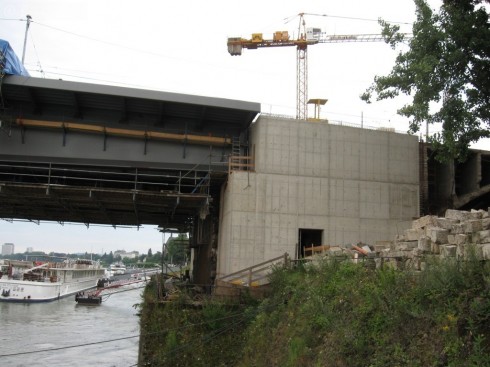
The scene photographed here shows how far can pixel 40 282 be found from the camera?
75.4 m

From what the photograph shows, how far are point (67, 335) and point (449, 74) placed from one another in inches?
1463

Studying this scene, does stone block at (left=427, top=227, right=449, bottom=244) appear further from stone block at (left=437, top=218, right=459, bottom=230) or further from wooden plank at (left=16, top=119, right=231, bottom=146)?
A: wooden plank at (left=16, top=119, right=231, bottom=146)

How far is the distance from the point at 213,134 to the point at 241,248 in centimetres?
723

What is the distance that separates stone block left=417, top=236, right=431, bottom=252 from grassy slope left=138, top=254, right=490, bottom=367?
0.85m

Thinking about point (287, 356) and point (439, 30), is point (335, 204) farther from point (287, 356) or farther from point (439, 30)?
point (287, 356)

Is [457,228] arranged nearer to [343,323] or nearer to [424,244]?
[424,244]

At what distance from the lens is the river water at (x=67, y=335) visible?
1270 inches

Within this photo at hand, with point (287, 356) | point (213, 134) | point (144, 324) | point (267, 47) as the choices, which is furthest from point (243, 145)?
point (267, 47)

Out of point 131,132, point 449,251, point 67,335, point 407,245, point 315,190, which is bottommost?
point 67,335

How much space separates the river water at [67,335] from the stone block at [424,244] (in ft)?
42.1

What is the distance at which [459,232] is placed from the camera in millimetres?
11195

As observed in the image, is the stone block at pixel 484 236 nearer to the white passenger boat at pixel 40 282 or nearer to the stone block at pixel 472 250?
the stone block at pixel 472 250

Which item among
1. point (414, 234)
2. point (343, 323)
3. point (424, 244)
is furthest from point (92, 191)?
A: point (424, 244)

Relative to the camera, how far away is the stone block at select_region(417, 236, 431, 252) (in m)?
12.1
